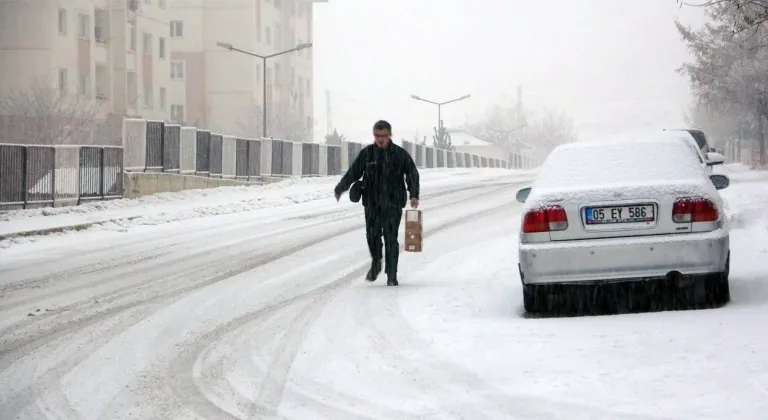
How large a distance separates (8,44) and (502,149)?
11176cm

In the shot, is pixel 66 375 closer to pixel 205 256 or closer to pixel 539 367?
pixel 539 367

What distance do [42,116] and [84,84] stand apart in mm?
6202

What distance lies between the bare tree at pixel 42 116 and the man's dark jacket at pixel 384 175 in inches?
1716

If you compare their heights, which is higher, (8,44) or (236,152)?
(8,44)

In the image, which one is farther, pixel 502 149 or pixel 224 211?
pixel 502 149

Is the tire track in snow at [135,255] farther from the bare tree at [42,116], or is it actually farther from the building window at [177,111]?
the building window at [177,111]

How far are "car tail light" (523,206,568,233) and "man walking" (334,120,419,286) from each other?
2.71 meters

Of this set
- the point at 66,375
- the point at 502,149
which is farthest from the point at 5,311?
the point at 502,149

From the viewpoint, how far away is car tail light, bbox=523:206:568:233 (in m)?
9.31

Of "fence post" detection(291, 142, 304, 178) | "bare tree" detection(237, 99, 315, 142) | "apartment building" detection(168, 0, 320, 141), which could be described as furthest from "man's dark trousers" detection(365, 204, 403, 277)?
"apartment building" detection(168, 0, 320, 141)

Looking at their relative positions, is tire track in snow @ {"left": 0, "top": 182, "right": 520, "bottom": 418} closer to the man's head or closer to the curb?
the man's head

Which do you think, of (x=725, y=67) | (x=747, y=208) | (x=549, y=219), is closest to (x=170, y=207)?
(x=747, y=208)

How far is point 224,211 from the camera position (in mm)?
25094

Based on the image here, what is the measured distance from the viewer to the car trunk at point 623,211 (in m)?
9.18
